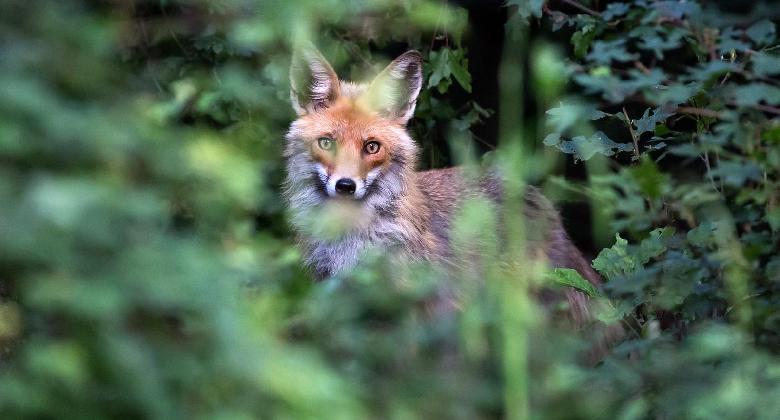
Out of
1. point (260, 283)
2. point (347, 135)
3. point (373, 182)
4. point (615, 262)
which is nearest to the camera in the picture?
point (260, 283)

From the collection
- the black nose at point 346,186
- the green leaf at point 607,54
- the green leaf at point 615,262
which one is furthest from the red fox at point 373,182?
the green leaf at point 607,54

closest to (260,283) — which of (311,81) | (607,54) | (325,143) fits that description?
(607,54)

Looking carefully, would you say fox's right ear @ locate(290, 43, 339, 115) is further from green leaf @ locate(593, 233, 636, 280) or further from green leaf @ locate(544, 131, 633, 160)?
green leaf @ locate(593, 233, 636, 280)

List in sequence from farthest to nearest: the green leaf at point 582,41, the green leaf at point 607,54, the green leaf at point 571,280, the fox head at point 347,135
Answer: the fox head at point 347,135, the green leaf at point 582,41, the green leaf at point 571,280, the green leaf at point 607,54

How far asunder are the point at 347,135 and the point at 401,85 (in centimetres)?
54

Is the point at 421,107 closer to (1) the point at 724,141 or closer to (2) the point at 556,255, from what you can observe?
(2) the point at 556,255

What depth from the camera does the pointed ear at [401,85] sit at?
661 centimetres

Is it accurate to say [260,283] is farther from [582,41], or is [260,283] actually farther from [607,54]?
[582,41]

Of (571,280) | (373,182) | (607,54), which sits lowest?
(571,280)

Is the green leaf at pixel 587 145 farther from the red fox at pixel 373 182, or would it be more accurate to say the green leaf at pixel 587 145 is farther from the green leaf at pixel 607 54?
the green leaf at pixel 607 54

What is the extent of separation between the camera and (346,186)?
20.5ft

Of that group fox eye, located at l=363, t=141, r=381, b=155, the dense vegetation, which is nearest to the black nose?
fox eye, located at l=363, t=141, r=381, b=155

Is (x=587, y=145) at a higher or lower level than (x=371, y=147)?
higher

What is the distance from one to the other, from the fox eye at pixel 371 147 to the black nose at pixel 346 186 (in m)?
0.30
